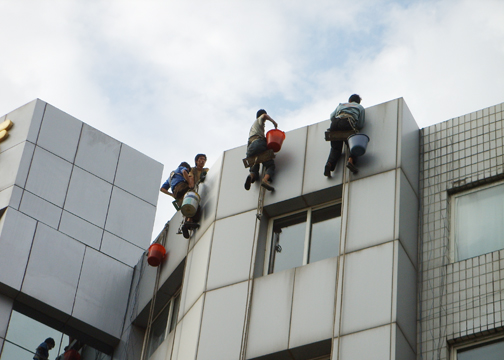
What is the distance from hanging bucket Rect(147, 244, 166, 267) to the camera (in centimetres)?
2020

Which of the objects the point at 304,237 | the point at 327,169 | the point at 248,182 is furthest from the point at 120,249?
the point at 327,169

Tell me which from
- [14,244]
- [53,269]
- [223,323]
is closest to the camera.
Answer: [223,323]

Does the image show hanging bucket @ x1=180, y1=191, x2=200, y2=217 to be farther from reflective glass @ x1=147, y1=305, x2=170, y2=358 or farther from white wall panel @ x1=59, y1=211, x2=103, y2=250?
white wall panel @ x1=59, y1=211, x2=103, y2=250

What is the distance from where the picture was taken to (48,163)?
2338cm

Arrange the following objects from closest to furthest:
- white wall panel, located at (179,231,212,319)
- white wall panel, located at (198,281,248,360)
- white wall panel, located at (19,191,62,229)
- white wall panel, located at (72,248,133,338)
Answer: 1. white wall panel, located at (198,281,248,360)
2. white wall panel, located at (179,231,212,319)
3. white wall panel, located at (72,248,133,338)
4. white wall panel, located at (19,191,62,229)

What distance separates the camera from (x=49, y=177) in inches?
914

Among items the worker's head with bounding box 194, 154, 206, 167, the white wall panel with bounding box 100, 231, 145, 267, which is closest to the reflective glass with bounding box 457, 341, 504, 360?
the worker's head with bounding box 194, 154, 206, 167

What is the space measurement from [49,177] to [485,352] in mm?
13540

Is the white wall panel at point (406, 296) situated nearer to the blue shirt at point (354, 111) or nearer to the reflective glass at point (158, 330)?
the blue shirt at point (354, 111)

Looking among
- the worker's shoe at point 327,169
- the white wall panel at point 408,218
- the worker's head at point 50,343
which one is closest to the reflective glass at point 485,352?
the white wall panel at point 408,218

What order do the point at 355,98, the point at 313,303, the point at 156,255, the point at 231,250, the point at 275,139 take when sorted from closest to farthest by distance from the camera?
the point at 313,303
the point at 231,250
the point at 355,98
the point at 275,139
the point at 156,255

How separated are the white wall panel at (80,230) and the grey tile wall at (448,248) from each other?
10.2 m

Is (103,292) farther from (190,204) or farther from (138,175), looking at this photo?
(190,204)

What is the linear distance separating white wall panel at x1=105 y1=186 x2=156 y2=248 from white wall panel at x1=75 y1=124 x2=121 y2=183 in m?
0.63
